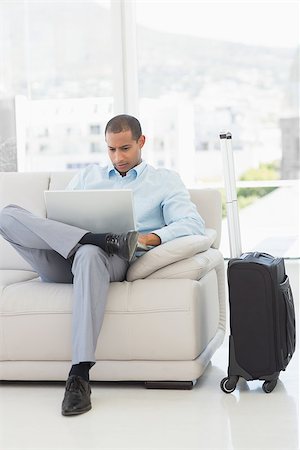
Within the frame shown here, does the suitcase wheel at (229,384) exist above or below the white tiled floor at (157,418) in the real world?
above

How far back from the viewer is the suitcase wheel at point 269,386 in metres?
3.36

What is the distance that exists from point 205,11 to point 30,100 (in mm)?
1301

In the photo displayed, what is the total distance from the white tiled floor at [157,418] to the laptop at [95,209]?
66 cm

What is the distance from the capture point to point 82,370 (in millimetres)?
3266

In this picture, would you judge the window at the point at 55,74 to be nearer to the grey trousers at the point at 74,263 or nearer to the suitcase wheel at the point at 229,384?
the grey trousers at the point at 74,263

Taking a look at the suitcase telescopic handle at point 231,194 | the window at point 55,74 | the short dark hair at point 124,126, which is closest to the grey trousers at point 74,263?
the suitcase telescopic handle at point 231,194

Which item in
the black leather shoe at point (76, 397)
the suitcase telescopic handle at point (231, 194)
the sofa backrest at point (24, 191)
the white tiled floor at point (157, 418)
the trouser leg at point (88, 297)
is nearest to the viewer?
the white tiled floor at point (157, 418)

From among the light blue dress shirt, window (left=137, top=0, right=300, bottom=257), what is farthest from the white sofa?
window (left=137, top=0, right=300, bottom=257)

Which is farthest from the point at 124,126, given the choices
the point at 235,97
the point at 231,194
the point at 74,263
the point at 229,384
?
the point at 235,97

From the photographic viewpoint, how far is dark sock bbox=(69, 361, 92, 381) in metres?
3.25

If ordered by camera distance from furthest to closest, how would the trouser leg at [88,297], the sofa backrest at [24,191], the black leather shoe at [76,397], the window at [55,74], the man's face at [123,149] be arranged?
1. the window at [55,74]
2. the sofa backrest at [24,191]
3. the man's face at [123,149]
4. the trouser leg at [88,297]
5. the black leather shoe at [76,397]

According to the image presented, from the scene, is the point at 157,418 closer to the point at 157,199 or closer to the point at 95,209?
the point at 95,209

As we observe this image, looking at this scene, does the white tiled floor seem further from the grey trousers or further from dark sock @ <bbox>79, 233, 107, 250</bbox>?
dark sock @ <bbox>79, 233, 107, 250</bbox>

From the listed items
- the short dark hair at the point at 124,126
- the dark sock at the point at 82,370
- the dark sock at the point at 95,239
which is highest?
the short dark hair at the point at 124,126
